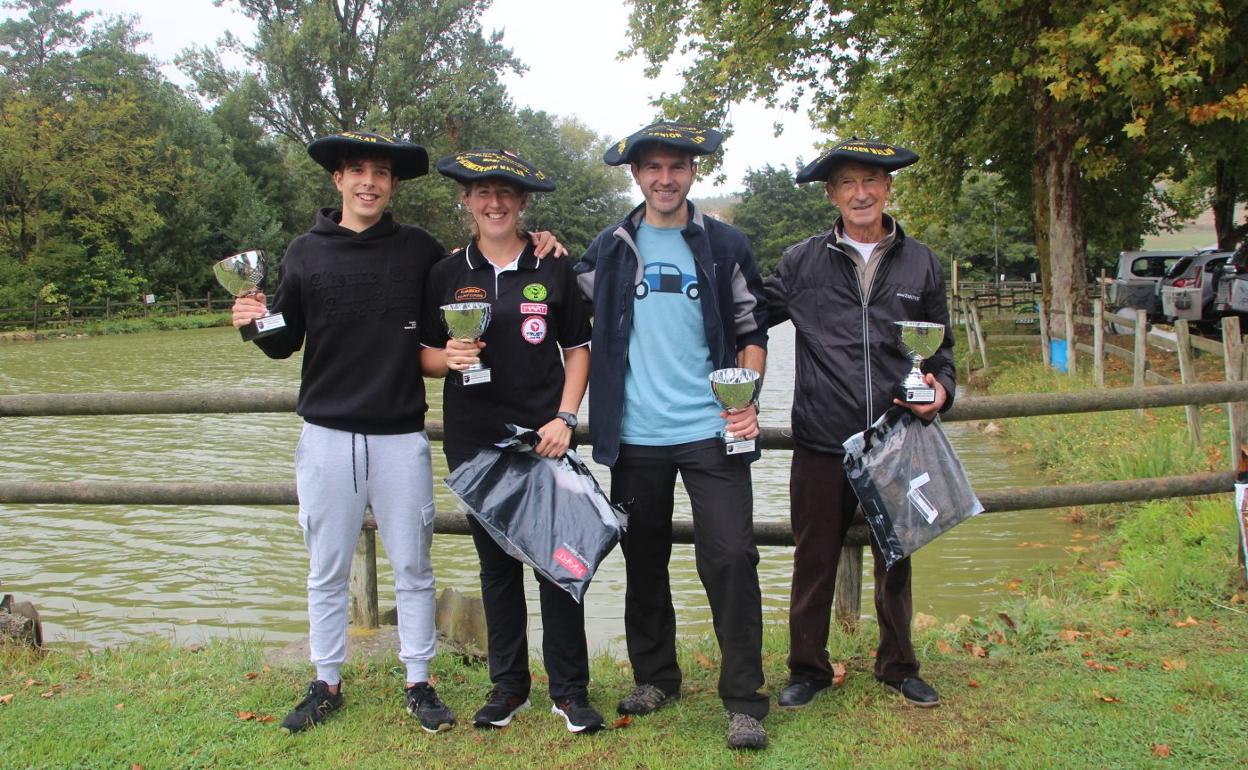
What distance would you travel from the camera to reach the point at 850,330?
12.1 ft

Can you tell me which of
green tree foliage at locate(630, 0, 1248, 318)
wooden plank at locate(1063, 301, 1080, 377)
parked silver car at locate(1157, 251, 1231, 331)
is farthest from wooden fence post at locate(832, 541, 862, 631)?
parked silver car at locate(1157, 251, 1231, 331)

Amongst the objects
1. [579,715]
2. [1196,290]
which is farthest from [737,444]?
[1196,290]

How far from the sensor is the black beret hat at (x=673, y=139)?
11.5ft

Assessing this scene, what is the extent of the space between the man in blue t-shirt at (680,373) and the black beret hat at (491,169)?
1.02 feet

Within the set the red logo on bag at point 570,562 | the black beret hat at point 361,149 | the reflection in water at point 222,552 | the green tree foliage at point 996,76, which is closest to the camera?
the red logo on bag at point 570,562

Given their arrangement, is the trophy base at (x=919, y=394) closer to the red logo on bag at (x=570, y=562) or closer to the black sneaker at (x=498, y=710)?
the red logo on bag at (x=570, y=562)

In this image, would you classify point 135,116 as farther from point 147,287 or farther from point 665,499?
point 665,499

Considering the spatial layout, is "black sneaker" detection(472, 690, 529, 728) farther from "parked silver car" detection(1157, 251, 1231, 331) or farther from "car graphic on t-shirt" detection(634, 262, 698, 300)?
"parked silver car" detection(1157, 251, 1231, 331)

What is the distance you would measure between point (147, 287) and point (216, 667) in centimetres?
4422

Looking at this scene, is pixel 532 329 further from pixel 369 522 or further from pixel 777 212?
pixel 777 212

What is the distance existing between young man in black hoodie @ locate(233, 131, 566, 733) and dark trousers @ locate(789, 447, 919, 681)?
1308 mm

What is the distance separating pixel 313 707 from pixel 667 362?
1.79m

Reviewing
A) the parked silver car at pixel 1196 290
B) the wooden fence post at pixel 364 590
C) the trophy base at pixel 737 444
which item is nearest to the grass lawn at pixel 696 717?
the wooden fence post at pixel 364 590

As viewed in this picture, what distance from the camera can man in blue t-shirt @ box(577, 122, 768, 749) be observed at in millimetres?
3574
